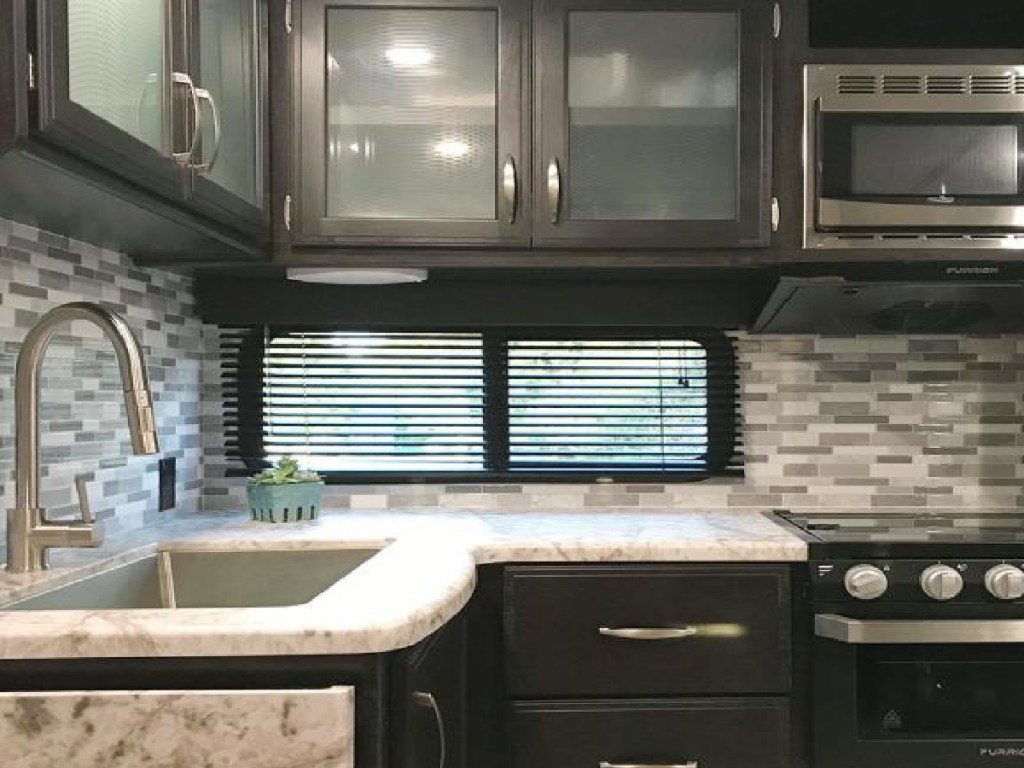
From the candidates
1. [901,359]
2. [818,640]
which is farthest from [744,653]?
[901,359]

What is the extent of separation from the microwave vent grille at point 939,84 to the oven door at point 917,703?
1139 millimetres

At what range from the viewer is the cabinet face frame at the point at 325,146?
213 centimetres

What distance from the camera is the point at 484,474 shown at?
252 cm

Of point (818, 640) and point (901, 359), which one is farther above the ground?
point (901, 359)

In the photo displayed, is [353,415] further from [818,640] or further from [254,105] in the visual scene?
[818,640]

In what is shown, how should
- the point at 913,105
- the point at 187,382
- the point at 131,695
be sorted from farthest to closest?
1. the point at 187,382
2. the point at 913,105
3. the point at 131,695

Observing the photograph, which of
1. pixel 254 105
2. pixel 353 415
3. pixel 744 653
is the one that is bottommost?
pixel 744 653

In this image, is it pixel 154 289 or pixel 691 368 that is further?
pixel 691 368

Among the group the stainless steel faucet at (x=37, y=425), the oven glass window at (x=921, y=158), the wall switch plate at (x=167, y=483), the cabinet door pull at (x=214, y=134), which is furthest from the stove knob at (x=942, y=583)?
the wall switch plate at (x=167, y=483)

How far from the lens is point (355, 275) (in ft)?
7.44

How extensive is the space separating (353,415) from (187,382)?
1.36ft

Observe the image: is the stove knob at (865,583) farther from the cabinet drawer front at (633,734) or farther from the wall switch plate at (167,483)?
the wall switch plate at (167,483)

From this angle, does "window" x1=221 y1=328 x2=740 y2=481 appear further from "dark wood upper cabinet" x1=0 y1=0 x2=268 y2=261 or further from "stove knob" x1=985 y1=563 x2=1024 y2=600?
"stove knob" x1=985 y1=563 x2=1024 y2=600

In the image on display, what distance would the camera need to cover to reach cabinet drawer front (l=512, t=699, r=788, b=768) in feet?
6.19
